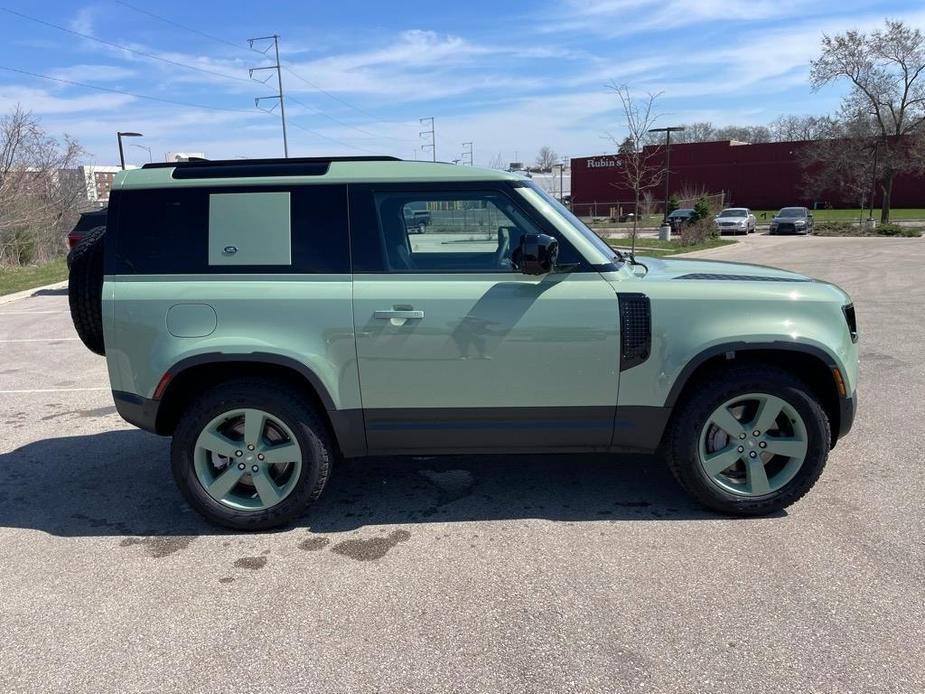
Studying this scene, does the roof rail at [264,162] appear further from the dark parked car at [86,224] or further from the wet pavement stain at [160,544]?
the dark parked car at [86,224]

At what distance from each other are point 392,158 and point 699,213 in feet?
106

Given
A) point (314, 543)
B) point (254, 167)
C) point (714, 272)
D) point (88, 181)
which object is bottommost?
point (314, 543)

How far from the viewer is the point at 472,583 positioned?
328 cm

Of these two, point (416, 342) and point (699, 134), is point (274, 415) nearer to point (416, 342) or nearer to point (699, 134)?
point (416, 342)

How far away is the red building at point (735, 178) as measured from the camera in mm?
59094

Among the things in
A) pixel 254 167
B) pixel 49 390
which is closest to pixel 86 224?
pixel 49 390

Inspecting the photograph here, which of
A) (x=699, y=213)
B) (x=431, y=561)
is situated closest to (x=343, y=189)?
(x=431, y=561)

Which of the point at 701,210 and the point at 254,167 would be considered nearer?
the point at 254,167

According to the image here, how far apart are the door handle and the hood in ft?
4.35

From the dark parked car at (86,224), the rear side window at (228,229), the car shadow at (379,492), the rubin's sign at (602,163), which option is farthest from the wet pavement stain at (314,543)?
the rubin's sign at (602,163)

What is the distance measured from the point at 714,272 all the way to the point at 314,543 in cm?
282

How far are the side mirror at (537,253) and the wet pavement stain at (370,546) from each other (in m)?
1.60

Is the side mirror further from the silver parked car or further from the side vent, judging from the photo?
the silver parked car

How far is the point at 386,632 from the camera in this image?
2.92 meters
